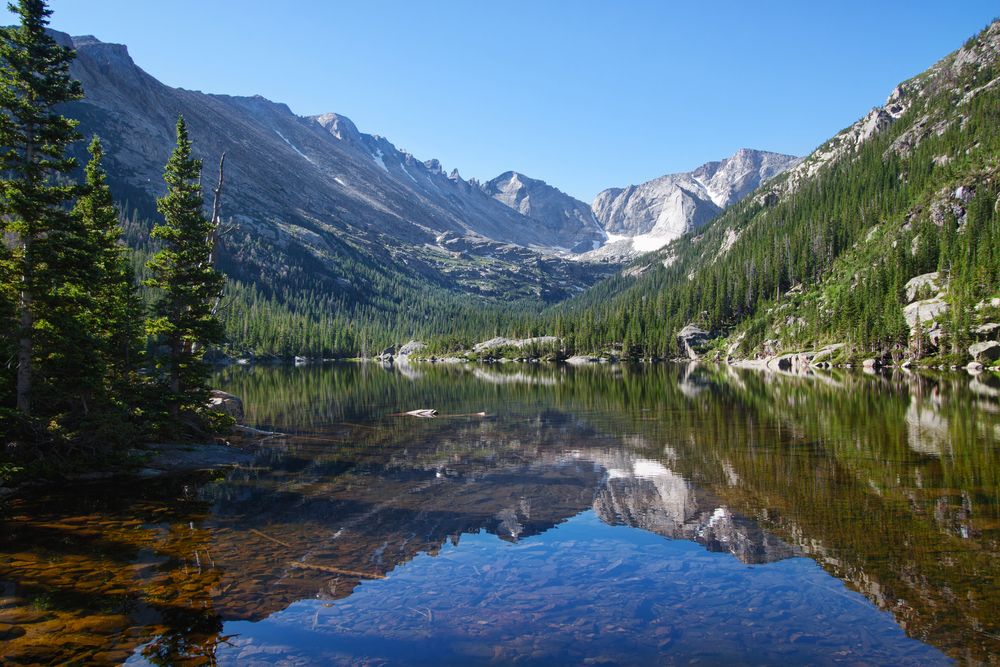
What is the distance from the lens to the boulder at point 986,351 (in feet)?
231

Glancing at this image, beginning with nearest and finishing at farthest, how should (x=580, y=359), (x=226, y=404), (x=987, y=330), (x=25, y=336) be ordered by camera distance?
(x=25, y=336)
(x=226, y=404)
(x=987, y=330)
(x=580, y=359)

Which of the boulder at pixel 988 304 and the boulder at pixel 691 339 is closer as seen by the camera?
the boulder at pixel 988 304

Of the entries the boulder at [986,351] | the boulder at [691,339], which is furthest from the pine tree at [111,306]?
the boulder at [691,339]

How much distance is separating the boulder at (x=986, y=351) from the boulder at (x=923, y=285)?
26681 mm

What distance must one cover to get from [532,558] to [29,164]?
22.2m

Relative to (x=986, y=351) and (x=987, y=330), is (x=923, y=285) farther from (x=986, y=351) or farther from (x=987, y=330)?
(x=986, y=351)

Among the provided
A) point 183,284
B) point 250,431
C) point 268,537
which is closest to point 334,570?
point 268,537

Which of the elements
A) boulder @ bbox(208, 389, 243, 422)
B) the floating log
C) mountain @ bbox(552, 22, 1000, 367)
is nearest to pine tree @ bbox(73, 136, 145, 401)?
boulder @ bbox(208, 389, 243, 422)

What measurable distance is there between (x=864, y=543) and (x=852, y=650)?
5.23 meters

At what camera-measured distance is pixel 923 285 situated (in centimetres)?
9712

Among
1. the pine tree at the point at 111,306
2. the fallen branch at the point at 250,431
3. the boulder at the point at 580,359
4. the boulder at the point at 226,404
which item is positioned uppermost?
the pine tree at the point at 111,306

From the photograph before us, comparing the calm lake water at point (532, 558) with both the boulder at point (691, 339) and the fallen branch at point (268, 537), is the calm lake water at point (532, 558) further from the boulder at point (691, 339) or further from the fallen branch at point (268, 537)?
the boulder at point (691, 339)

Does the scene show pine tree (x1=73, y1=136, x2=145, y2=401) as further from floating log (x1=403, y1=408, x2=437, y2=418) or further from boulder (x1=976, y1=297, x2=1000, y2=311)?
boulder (x1=976, y1=297, x2=1000, y2=311)

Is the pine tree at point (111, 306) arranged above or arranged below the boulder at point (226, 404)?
above
